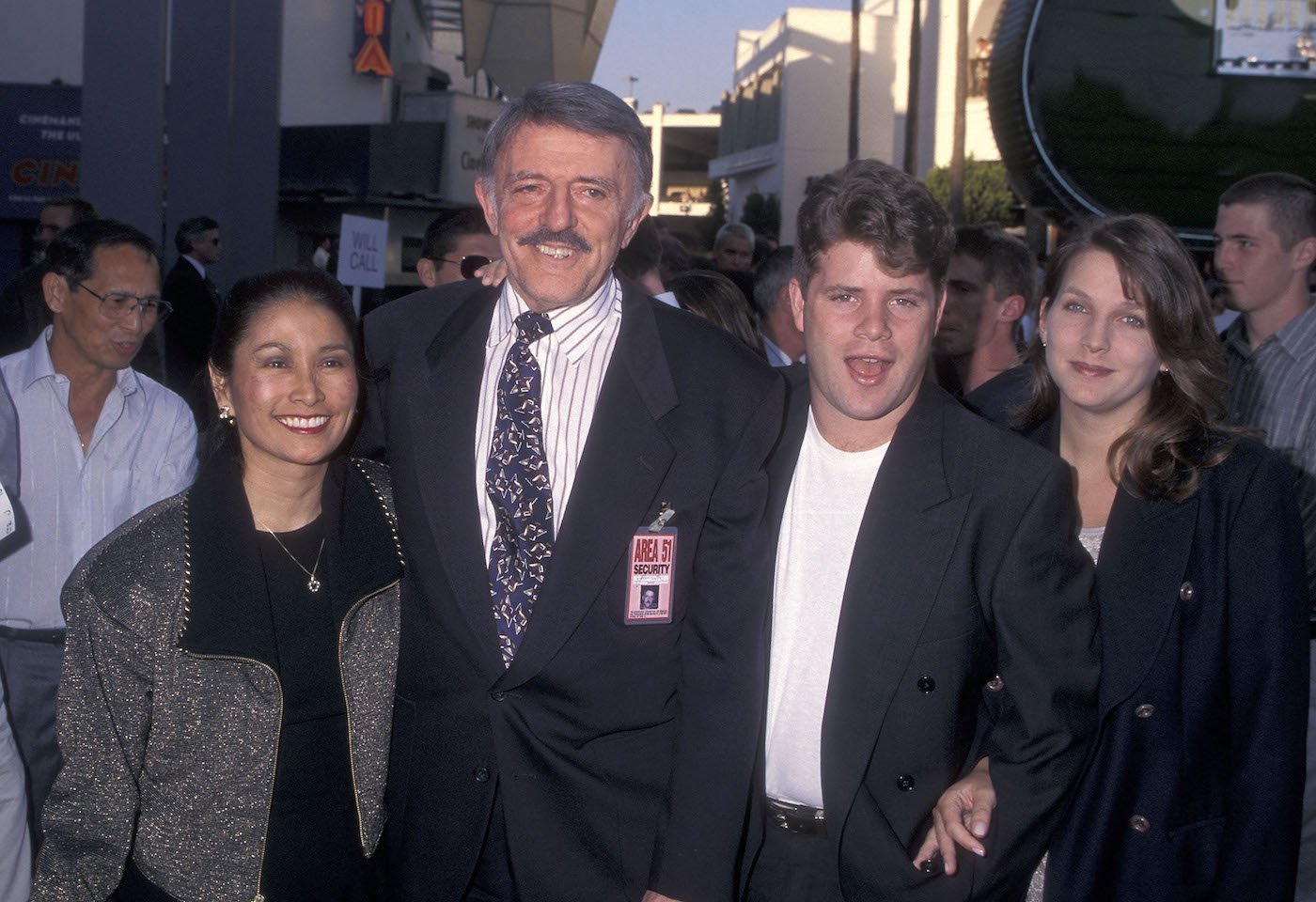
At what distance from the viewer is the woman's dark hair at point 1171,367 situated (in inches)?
107

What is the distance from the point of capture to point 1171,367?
2779mm

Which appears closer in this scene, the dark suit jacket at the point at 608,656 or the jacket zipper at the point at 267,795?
the dark suit jacket at the point at 608,656

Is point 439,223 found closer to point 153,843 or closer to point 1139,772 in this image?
point 153,843

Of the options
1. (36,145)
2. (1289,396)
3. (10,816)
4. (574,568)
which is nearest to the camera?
(574,568)

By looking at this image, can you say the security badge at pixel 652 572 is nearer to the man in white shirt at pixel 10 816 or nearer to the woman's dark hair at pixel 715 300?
the man in white shirt at pixel 10 816

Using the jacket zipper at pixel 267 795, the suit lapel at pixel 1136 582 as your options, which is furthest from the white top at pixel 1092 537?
the jacket zipper at pixel 267 795

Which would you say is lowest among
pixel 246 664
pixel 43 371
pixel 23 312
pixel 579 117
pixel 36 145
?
pixel 246 664

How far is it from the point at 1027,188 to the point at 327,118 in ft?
54.6

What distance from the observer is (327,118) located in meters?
21.4

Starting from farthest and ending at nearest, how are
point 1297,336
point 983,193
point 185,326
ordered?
point 983,193 < point 185,326 < point 1297,336

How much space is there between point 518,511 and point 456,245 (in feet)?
10.7

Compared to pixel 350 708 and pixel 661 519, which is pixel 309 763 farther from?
pixel 661 519

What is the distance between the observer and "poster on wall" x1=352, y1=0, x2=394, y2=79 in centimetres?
2072

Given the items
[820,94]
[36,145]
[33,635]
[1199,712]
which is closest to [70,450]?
[33,635]
